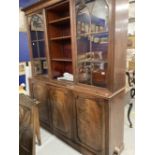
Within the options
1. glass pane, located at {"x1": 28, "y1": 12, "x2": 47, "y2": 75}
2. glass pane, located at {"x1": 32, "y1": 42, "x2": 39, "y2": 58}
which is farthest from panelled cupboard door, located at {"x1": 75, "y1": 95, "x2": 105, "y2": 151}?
glass pane, located at {"x1": 32, "y1": 42, "x2": 39, "y2": 58}

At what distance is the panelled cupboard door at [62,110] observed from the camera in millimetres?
2221

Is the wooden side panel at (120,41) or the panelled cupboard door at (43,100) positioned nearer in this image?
the wooden side panel at (120,41)

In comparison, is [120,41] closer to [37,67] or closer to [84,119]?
[84,119]

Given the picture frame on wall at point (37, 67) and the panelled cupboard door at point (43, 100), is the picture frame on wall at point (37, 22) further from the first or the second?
the panelled cupboard door at point (43, 100)

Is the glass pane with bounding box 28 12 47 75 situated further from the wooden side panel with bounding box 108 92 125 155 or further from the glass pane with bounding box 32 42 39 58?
the wooden side panel with bounding box 108 92 125 155

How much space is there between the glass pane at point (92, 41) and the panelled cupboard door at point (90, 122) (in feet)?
0.85

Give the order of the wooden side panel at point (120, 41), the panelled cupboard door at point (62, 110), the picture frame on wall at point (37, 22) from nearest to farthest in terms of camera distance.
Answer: the wooden side panel at point (120, 41)
the panelled cupboard door at point (62, 110)
the picture frame on wall at point (37, 22)

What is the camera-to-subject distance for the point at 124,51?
1928 mm

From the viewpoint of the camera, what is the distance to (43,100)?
2709 millimetres

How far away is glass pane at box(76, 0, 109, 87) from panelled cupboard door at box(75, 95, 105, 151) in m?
0.26

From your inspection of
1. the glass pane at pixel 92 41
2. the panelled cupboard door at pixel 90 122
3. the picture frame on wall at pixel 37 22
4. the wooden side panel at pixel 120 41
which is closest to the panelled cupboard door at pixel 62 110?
the panelled cupboard door at pixel 90 122
